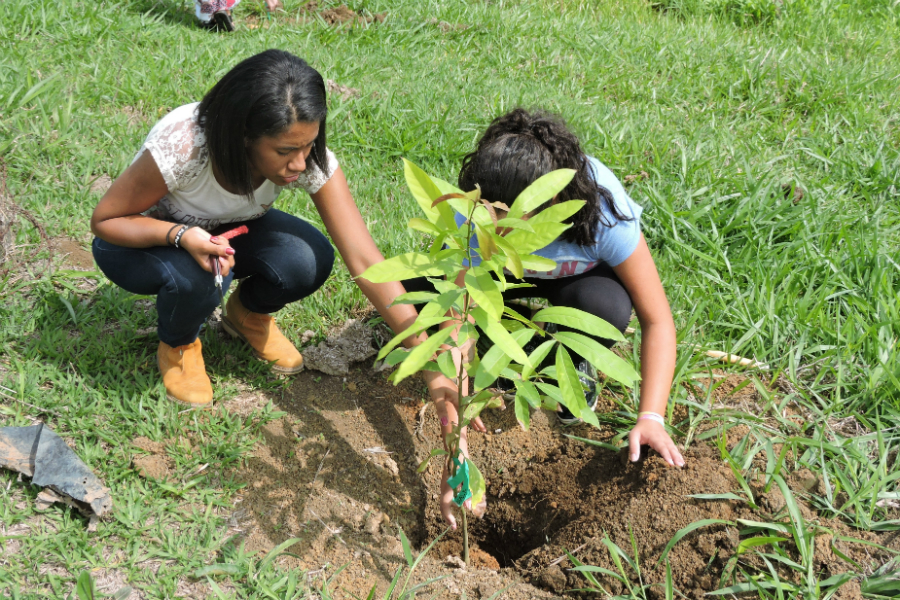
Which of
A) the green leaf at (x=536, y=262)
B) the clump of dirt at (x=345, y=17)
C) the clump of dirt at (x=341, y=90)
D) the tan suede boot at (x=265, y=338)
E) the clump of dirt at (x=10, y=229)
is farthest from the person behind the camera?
the clump of dirt at (x=345, y=17)

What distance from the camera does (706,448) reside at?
6.70 ft

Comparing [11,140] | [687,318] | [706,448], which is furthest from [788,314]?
[11,140]

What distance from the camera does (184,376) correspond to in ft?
7.29

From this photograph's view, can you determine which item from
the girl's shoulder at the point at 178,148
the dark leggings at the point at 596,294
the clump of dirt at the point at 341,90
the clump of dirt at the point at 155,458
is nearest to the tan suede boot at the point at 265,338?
the clump of dirt at the point at 155,458

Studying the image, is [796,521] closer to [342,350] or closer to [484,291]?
[484,291]

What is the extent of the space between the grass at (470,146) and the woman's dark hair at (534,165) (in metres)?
0.66

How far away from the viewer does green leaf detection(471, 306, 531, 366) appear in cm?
119

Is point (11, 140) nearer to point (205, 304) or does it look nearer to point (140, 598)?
point (205, 304)

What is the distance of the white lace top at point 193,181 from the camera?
6.28 ft

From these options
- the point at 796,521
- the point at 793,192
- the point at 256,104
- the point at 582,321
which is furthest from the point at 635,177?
the point at 582,321

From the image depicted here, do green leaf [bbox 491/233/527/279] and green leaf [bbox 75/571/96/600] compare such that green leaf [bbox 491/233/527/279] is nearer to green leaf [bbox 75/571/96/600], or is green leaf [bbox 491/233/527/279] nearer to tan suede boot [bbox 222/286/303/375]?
green leaf [bbox 75/571/96/600]

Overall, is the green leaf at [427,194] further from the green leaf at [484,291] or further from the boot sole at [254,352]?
the boot sole at [254,352]

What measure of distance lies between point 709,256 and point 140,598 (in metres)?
2.28

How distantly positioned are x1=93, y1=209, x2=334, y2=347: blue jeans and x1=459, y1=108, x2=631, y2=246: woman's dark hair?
63 cm
